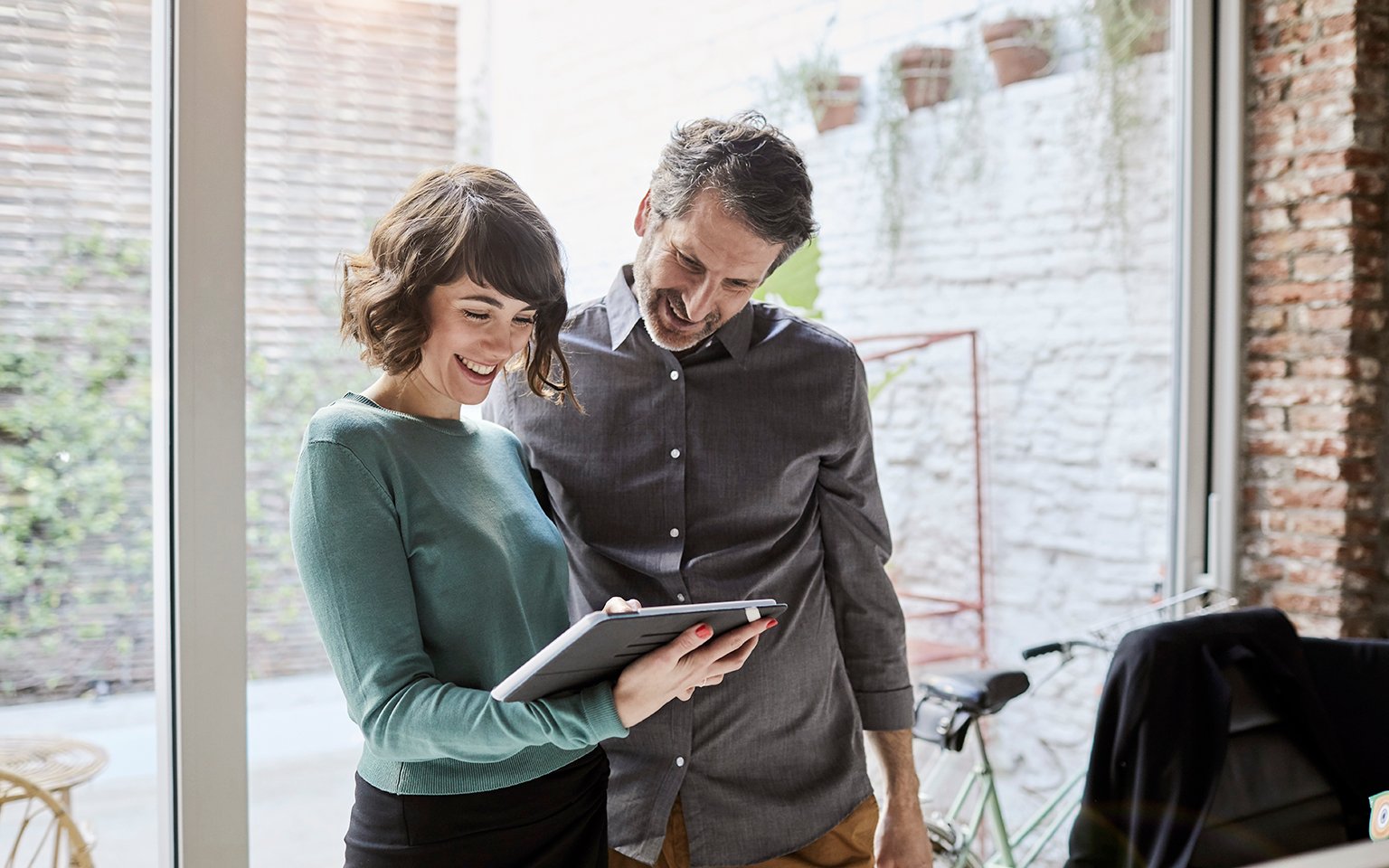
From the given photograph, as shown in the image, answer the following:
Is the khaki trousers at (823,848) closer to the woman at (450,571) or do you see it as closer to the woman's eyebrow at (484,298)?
the woman at (450,571)

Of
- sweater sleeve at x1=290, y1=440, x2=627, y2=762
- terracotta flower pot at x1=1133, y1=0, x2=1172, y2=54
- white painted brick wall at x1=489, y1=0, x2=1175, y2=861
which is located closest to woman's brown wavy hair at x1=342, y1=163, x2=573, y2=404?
sweater sleeve at x1=290, y1=440, x2=627, y2=762

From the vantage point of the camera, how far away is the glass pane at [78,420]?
154 centimetres

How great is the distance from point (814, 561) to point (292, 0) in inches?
46.8

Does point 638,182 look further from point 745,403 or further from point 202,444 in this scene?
point 202,444

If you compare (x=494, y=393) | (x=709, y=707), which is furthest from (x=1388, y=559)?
(x=494, y=393)

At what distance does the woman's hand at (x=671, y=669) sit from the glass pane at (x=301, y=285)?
0.67m

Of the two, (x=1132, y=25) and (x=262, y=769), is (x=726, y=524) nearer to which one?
(x=262, y=769)

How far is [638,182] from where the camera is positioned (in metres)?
2.02

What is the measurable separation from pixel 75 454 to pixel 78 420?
5 centimetres

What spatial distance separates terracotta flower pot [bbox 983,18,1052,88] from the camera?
2.82 m

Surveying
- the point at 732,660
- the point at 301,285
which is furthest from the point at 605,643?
the point at 301,285

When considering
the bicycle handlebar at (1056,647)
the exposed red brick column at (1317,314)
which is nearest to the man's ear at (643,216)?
the bicycle handlebar at (1056,647)

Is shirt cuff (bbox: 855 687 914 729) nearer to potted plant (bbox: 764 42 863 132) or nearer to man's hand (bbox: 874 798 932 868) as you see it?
man's hand (bbox: 874 798 932 868)

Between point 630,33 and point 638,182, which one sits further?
point 630,33
